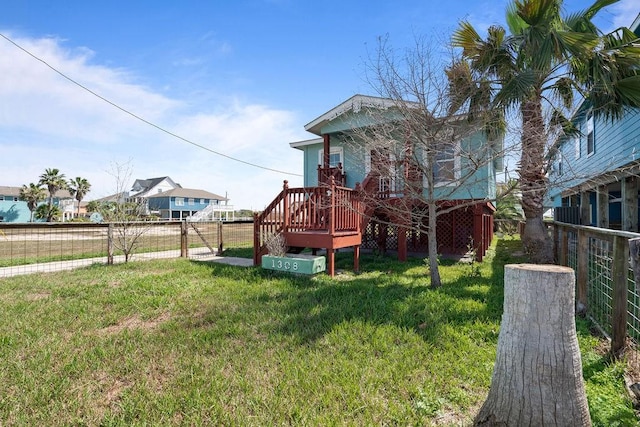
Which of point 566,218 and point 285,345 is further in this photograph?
point 566,218

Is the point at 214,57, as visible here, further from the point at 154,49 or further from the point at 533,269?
the point at 533,269

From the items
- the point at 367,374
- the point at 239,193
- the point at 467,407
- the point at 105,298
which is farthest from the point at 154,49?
the point at 239,193

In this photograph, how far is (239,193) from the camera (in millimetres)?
50188

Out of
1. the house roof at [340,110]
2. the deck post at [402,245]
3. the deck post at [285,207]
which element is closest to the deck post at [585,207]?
the deck post at [402,245]

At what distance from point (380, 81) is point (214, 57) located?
21.0 ft

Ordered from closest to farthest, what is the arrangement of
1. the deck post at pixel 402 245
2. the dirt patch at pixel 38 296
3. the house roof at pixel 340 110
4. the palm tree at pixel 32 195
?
the dirt patch at pixel 38 296 → the house roof at pixel 340 110 → the deck post at pixel 402 245 → the palm tree at pixel 32 195

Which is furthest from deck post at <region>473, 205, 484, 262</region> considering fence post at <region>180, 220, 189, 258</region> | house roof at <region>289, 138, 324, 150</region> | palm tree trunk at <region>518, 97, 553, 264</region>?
fence post at <region>180, 220, 189, 258</region>

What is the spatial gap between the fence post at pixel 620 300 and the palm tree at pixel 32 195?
47.5 m

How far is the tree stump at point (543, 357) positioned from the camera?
5.68 feet

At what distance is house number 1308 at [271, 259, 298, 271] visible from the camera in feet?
20.9

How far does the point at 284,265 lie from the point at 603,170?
6.53m

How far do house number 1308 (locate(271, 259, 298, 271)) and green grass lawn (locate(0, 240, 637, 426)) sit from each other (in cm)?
71

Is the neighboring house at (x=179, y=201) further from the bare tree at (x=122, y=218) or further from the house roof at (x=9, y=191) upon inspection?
the bare tree at (x=122, y=218)

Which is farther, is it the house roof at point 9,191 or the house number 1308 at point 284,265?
the house roof at point 9,191
